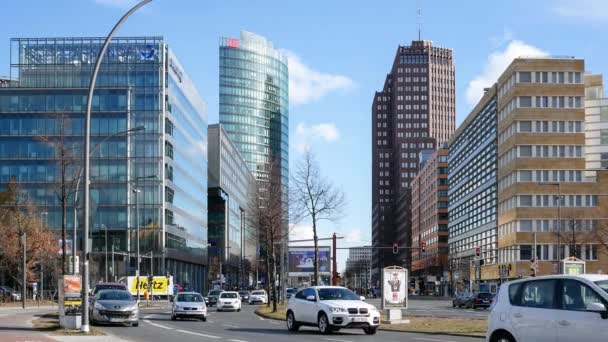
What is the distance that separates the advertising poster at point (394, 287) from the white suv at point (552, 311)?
19998 millimetres

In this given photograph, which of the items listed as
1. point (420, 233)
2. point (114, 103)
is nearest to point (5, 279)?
point (114, 103)

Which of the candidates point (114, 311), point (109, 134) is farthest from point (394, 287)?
point (109, 134)

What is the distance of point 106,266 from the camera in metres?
92.4

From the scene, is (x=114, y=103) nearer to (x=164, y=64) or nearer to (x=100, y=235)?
(x=164, y=64)

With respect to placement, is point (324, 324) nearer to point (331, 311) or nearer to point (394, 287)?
point (331, 311)

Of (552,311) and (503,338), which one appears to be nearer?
(552,311)

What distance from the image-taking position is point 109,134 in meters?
97.2

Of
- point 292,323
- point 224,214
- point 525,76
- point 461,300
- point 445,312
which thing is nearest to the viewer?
point 292,323

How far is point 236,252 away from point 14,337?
458 feet

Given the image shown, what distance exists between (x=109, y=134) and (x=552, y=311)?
3423 inches

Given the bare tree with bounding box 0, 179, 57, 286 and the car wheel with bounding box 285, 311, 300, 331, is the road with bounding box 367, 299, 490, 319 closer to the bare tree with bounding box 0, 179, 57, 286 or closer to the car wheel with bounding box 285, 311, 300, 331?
the car wheel with bounding box 285, 311, 300, 331

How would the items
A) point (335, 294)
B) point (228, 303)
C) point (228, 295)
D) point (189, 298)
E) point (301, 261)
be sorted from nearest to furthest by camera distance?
point (335, 294) < point (189, 298) < point (228, 303) < point (228, 295) < point (301, 261)

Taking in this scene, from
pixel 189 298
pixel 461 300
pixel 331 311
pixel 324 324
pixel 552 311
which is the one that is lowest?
pixel 461 300

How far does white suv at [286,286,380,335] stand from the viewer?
28.0 meters
